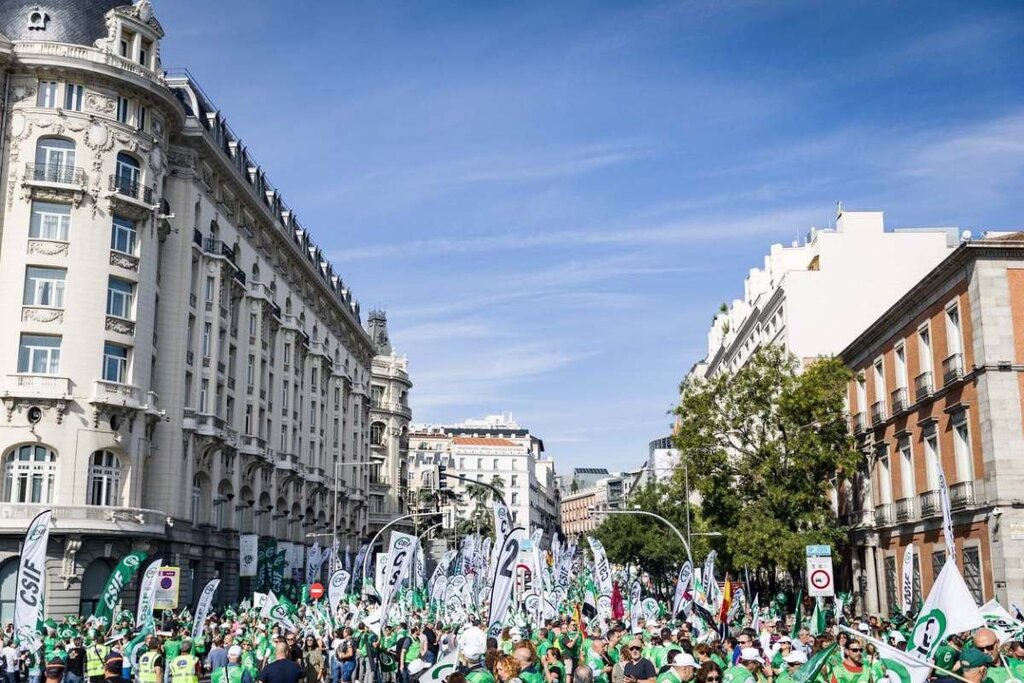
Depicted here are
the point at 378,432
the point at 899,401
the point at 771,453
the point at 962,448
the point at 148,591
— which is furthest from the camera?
the point at 378,432

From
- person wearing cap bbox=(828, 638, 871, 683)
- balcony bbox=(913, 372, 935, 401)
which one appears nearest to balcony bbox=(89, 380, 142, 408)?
A: balcony bbox=(913, 372, 935, 401)

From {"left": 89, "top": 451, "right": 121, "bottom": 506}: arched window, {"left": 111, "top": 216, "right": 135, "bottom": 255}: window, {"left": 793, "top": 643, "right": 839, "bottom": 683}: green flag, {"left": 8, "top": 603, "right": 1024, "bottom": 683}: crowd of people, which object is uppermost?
{"left": 111, "top": 216, "right": 135, "bottom": 255}: window

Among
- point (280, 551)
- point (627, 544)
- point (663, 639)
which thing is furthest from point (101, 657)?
point (627, 544)

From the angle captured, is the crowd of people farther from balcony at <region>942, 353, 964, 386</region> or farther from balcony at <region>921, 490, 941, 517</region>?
balcony at <region>921, 490, 941, 517</region>

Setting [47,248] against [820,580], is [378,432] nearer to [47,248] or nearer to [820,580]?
[47,248]

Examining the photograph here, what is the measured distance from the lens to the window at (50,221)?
4197 centimetres

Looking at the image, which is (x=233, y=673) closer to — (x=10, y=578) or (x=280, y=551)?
(x=10, y=578)

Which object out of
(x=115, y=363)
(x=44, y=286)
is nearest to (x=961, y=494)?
(x=115, y=363)

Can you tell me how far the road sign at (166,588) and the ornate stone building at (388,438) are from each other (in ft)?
200

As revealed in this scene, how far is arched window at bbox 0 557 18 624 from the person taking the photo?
1524 inches

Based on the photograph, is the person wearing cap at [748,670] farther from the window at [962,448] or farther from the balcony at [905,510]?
the balcony at [905,510]

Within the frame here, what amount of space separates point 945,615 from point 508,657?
626cm

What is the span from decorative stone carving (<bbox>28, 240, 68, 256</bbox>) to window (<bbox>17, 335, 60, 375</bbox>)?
3149 mm

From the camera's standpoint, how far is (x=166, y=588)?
31984 mm
